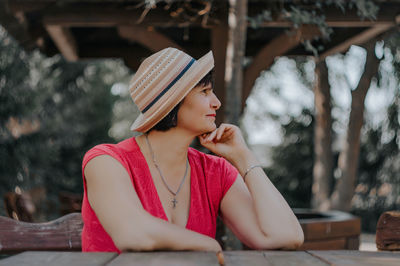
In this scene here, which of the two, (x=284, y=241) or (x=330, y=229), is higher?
(x=284, y=241)

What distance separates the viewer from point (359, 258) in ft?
4.22

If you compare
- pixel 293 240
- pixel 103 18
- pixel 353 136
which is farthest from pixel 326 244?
pixel 353 136

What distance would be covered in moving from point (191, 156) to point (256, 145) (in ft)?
40.7

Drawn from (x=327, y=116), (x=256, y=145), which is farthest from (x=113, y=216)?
(x=256, y=145)

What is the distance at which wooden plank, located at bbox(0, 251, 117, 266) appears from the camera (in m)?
1.11

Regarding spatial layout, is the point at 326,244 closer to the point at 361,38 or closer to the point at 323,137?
the point at 361,38

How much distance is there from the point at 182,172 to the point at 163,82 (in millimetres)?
355

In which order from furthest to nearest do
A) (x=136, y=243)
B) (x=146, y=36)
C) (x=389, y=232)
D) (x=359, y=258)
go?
(x=146, y=36)
(x=389, y=232)
(x=136, y=243)
(x=359, y=258)

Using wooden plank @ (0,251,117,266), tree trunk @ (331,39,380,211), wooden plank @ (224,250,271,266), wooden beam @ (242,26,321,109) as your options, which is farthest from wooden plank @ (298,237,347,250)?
tree trunk @ (331,39,380,211)

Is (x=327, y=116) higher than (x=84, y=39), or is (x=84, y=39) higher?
(x=84, y=39)

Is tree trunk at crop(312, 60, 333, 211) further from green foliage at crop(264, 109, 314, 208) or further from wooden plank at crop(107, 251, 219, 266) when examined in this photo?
wooden plank at crop(107, 251, 219, 266)

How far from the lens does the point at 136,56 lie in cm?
580

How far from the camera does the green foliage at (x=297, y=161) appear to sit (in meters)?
11.3

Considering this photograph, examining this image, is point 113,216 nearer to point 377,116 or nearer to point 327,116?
point 327,116
